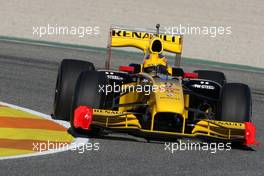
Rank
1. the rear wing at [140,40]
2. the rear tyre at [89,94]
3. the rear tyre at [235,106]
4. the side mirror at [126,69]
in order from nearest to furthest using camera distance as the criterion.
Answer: the rear tyre at [89,94]
the rear tyre at [235,106]
the side mirror at [126,69]
the rear wing at [140,40]

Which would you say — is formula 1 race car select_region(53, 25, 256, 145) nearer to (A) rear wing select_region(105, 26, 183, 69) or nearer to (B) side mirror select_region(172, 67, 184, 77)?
(B) side mirror select_region(172, 67, 184, 77)

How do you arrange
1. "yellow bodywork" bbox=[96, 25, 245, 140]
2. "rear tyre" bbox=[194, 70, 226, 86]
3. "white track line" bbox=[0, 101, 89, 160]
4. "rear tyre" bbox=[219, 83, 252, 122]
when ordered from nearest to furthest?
"white track line" bbox=[0, 101, 89, 160], "yellow bodywork" bbox=[96, 25, 245, 140], "rear tyre" bbox=[219, 83, 252, 122], "rear tyre" bbox=[194, 70, 226, 86]

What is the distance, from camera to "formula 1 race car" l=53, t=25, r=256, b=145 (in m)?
11.0

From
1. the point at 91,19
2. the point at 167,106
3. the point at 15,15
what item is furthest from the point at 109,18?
the point at 167,106

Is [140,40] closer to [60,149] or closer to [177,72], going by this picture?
[177,72]

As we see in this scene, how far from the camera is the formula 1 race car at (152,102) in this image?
11.0 meters

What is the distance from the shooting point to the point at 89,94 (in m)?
11.4

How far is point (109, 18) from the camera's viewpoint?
24.3 m

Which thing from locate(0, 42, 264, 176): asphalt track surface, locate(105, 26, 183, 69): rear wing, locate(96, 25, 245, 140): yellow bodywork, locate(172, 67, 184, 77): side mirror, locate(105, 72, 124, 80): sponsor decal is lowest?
locate(0, 42, 264, 176): asphalt track surface

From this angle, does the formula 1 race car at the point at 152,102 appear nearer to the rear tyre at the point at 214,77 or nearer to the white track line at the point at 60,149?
the white track line at the point at 60,149

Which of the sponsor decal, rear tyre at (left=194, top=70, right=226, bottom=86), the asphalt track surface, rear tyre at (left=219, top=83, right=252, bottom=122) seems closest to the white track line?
the asphalt track surface

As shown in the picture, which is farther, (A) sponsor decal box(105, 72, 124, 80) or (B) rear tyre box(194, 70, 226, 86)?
(B) rear tyre box(194, 70, 226, 86)

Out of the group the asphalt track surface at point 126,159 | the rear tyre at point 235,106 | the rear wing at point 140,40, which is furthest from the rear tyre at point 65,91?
the rear tyre at point 235,106

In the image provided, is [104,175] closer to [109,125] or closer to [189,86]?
[109,125]
